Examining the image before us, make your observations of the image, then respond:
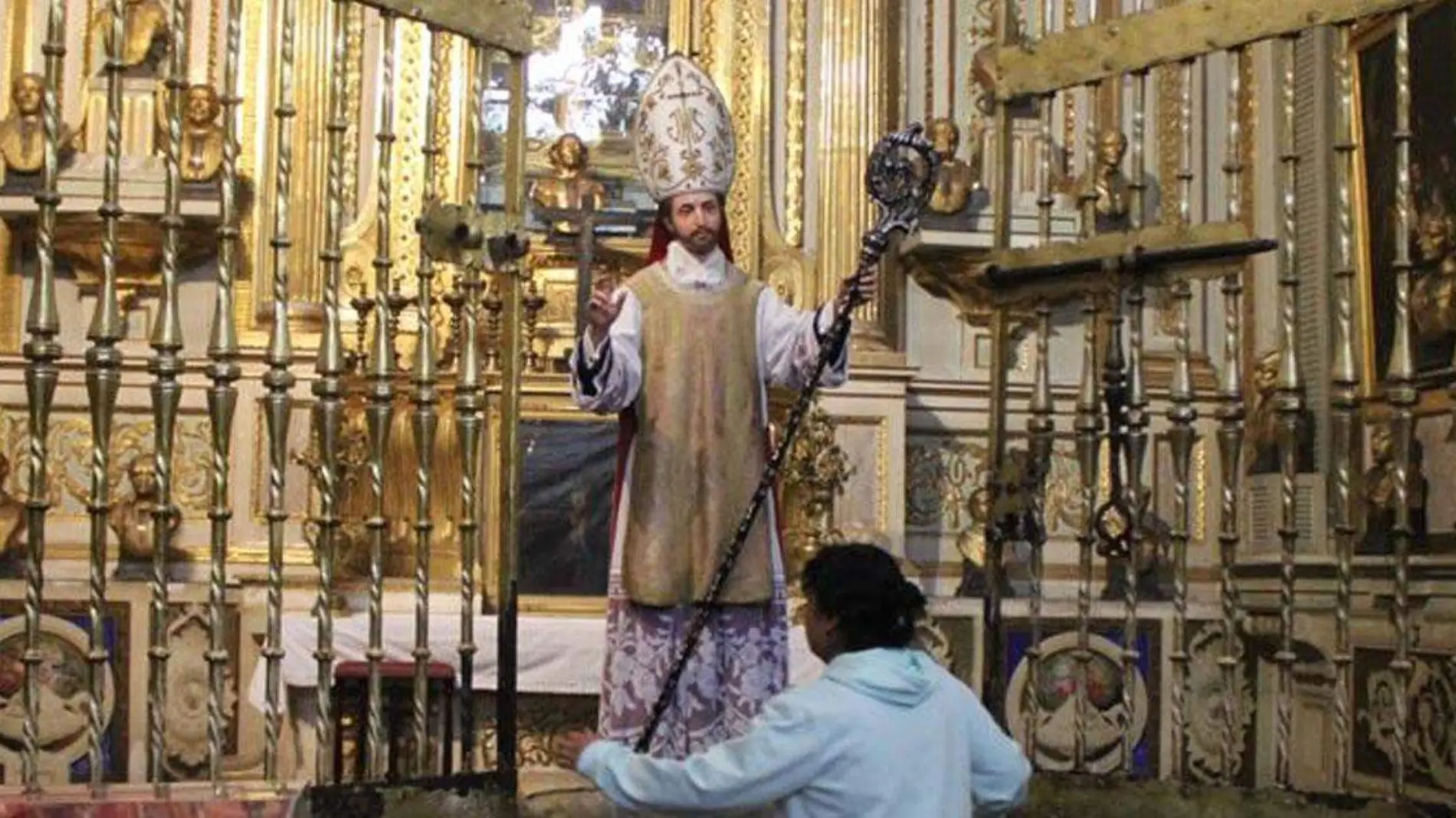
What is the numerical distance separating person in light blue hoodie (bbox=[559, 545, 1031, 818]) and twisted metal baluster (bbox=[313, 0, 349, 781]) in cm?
142

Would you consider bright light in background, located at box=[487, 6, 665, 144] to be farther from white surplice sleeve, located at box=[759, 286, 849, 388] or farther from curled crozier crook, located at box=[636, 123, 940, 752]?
curled crozier crook, located at box=[636, 123, 940, 752]

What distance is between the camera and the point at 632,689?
4.76 meters

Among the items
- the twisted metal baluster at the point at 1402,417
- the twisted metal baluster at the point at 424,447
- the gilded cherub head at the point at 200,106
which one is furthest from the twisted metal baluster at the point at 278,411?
the gilded cherub head at the point at 200,106

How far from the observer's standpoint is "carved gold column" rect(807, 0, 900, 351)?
31.4 ft

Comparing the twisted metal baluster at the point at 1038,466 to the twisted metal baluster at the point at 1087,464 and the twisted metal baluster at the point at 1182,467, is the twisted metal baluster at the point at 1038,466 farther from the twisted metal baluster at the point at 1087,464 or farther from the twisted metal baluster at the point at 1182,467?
the twisted metal baluster at the point at 1182,467

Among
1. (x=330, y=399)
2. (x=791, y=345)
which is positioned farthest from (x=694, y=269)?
(x=330, y=399)

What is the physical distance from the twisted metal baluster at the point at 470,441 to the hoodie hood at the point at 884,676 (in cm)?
178

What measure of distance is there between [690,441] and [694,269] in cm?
47

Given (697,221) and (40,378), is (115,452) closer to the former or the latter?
(697,221)

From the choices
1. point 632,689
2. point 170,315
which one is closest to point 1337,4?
point 632,689

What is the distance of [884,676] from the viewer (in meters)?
3.02

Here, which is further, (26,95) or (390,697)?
(26,95)

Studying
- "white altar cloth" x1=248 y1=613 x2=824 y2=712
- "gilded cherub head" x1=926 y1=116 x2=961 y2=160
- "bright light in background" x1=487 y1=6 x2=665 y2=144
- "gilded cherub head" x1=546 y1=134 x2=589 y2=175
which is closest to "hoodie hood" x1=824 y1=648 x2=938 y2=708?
"white altar cloth" x1=248 y1=613 x2=824 y2=712

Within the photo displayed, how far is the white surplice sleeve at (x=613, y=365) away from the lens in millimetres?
4758
